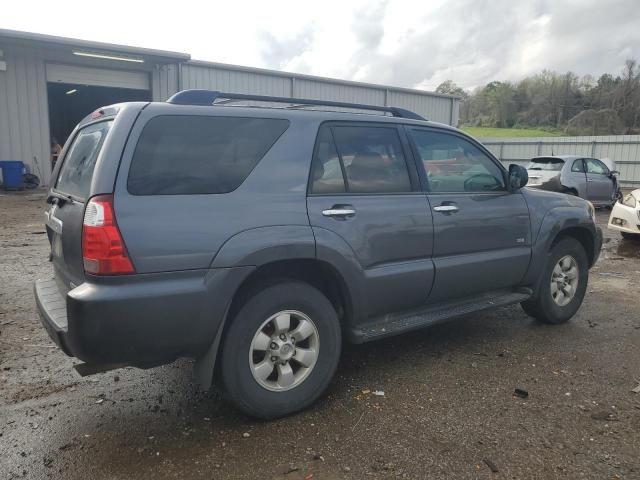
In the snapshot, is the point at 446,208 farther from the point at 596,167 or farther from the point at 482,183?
the point at 596,167

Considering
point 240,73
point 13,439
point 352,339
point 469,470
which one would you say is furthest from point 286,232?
point 240,73

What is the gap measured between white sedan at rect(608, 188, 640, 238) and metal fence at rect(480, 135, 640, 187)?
537 inches

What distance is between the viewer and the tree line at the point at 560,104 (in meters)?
47.1

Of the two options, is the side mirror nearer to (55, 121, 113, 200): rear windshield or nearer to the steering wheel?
Result: the steering wheel

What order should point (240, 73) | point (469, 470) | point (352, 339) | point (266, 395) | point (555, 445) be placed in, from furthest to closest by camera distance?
point (240, 73), point (352, 339), point (266, 395), point (555, 445), point (469, 470)

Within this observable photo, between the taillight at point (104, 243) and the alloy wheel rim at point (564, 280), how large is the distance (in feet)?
12.7

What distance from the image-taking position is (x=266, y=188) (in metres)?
3.11

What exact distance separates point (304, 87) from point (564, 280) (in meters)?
17.6

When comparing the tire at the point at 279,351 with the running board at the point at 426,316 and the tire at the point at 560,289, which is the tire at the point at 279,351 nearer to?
the running board at the point at 426,316

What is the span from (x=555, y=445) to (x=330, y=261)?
1.64 metres

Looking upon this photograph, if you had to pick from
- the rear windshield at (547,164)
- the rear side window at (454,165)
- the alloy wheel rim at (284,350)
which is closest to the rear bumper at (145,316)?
the alloy wheel rim at (284,350)

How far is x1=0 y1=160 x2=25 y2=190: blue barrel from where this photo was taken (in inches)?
606

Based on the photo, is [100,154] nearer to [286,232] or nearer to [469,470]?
[286,232]

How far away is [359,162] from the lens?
3613mm
